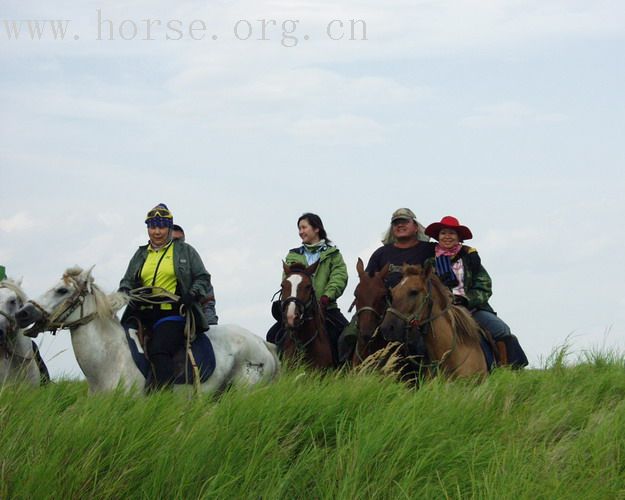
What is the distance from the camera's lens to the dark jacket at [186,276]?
10031 millimetres

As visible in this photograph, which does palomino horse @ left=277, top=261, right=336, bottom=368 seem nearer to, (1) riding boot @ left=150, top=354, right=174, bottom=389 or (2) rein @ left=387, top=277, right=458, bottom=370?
(2) rein @ left=387, top=277, right=458, bottom=370

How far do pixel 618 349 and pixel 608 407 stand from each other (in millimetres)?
3425

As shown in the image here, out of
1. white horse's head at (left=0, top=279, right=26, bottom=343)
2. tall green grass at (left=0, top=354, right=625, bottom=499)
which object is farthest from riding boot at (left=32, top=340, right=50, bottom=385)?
tall green grass at (left=0, top=354, right=625, bottom=499)

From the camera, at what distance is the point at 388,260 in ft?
38.6

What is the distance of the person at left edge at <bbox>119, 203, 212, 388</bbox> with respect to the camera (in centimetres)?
991

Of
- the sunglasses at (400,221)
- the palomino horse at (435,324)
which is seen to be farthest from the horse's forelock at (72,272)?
the sunglasses at (400,221)

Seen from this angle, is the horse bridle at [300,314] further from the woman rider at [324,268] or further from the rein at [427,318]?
the rein at [427,318]

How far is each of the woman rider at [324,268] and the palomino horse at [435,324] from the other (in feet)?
6.48

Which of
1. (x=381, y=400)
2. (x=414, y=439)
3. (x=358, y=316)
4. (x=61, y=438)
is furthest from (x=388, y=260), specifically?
(x=61, y=438)

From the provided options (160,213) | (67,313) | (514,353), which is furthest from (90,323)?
(514,353)

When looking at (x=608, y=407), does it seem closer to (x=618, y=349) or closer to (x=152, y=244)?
(x=618, y=349)

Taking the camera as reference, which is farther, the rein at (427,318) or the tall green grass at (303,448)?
the rein at (427,318)

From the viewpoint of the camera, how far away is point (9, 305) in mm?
10438

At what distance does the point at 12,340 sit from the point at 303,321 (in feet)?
10.7
